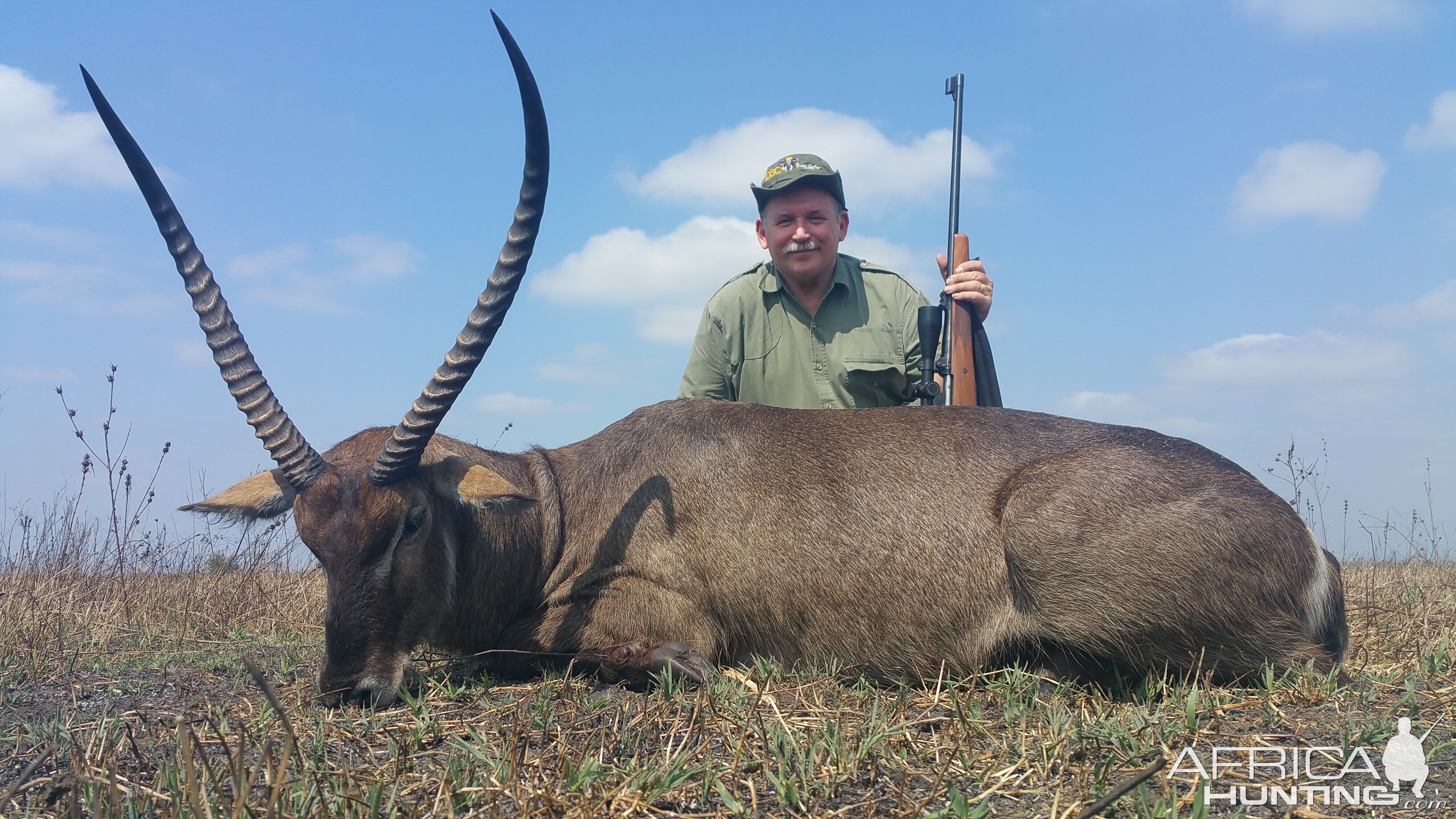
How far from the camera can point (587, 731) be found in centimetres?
281

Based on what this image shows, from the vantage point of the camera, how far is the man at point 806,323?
6484 millimetres

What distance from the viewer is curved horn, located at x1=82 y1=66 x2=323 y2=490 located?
3783 millimetres

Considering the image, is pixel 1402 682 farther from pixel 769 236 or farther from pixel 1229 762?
pixel 769 236

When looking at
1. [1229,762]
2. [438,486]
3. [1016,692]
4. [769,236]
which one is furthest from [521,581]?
[769,236]

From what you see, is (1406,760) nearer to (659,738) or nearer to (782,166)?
(659,738)

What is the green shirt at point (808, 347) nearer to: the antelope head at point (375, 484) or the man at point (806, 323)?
the man at point (806, 323)

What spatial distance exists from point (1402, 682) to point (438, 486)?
3943 millimetres

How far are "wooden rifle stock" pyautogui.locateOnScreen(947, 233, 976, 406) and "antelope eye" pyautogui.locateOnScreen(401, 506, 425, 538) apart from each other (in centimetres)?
335

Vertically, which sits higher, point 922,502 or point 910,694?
point 922,502

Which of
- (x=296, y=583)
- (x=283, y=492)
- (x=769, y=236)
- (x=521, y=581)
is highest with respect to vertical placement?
(x=769, y=236)

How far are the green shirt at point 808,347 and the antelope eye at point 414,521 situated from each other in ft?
9.86

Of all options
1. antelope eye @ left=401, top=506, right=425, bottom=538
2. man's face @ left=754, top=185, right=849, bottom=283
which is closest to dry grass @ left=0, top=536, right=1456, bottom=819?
antelope eye @ left=401, top=506, right=425, bottom=538

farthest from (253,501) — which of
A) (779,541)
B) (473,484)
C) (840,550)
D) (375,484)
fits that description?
(840,550)

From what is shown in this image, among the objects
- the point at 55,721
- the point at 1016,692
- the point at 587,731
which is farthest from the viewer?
the point at 1016,692
